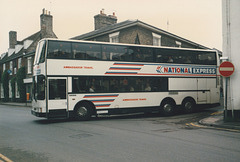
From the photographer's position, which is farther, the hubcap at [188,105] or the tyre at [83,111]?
the hubcap at [188,105]

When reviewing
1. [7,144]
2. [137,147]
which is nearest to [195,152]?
[137,147]

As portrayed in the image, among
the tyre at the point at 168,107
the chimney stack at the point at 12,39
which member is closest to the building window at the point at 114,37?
the tyre at the point at 168,107

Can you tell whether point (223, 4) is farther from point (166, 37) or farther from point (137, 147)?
point (166, 37)

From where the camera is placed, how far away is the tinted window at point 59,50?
12578 millimetres

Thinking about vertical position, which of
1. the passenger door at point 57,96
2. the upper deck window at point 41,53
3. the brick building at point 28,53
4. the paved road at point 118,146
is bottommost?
the paved road at point 118,146

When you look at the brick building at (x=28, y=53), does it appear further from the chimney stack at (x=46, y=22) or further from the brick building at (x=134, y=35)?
the brick building at (x=134, y=35)

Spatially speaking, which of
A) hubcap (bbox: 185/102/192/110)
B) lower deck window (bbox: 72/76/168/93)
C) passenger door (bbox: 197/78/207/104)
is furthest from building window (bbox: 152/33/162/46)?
lower deck window (bbox: 72/76/168/93)

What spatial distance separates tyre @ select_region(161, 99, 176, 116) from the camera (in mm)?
15734

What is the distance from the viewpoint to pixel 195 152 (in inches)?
249

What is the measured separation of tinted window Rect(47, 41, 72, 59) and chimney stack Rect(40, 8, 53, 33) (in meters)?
24.5

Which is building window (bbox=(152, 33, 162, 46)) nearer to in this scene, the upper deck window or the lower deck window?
the lower deck window

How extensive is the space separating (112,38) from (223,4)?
52.0 feet

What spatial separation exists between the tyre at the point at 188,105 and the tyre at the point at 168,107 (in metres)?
0.86

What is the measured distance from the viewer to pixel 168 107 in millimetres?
15867
